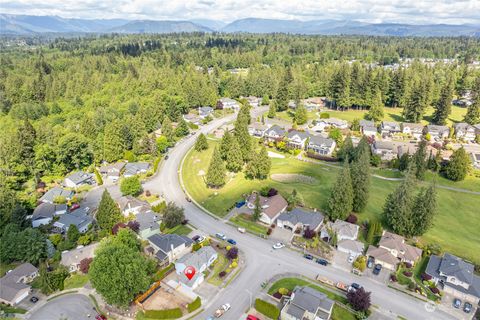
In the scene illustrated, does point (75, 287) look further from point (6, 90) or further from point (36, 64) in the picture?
point (36, 64)

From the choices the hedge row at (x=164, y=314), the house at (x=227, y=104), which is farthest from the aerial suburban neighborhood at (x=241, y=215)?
the house at (x=227, y=104)

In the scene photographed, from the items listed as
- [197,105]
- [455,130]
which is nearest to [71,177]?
[197,105]

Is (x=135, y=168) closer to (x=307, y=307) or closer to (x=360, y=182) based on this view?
(x=360, y=182)

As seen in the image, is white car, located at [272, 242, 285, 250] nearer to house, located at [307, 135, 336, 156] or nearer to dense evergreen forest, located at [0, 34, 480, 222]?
house, located at [307, 135, 336, 156]

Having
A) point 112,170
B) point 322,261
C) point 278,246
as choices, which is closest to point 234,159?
point 278,246

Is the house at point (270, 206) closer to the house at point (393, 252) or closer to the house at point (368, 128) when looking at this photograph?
the house at point (393, 252)

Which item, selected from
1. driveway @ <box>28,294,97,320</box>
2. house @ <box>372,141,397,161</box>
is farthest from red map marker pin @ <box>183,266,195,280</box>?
house @ <box>372,141,397,161</box>

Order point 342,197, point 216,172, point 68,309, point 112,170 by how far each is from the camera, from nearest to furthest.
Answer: point 68,309
point 342,197
point 216,172
point 112,170
